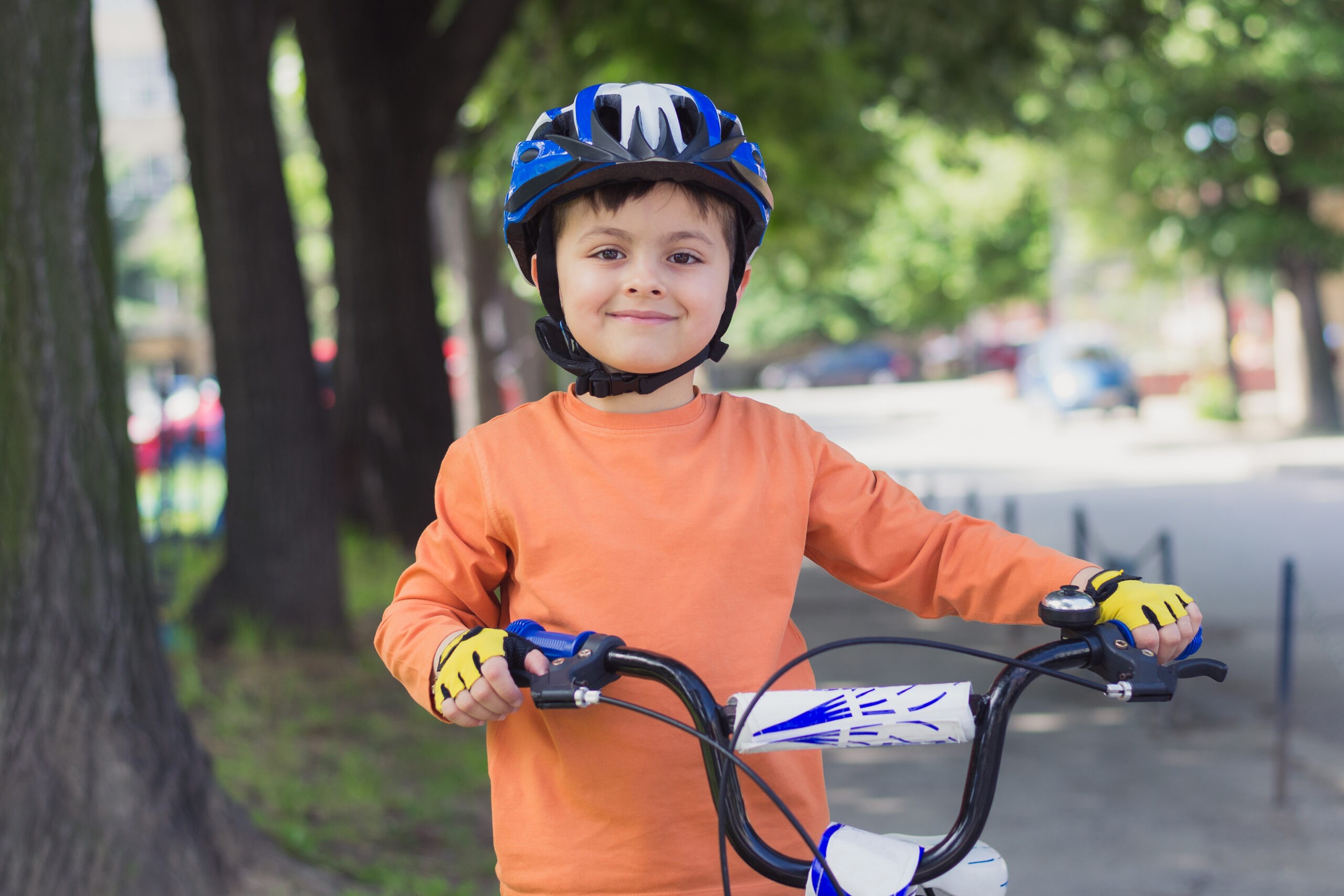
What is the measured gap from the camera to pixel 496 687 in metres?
1.77

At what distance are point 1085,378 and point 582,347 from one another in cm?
2622

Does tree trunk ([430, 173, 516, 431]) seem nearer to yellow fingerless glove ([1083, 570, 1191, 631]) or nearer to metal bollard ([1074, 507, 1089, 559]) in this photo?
metal bollard ([1074, 507, 1089, 559])

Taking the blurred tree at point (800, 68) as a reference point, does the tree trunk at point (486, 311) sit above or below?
below

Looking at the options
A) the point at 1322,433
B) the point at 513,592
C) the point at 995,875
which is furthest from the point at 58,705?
the point at 1322,433

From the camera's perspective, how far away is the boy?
6.66ft

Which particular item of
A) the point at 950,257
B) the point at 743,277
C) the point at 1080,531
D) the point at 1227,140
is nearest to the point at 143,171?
the point at 950,257

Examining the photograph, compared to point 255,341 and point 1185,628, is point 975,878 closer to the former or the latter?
point 1185,628

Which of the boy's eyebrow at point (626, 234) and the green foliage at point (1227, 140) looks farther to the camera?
the green foliage at point (1227, 140)

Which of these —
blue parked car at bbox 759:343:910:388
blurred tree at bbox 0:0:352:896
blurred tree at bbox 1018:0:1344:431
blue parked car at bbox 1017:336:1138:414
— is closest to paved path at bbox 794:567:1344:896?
blurred tree at bbox 0:0:352:896

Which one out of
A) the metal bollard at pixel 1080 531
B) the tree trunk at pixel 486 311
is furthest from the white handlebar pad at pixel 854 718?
the tree trunk at pixel 486 311

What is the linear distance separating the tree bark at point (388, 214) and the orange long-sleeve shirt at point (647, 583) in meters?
7.23

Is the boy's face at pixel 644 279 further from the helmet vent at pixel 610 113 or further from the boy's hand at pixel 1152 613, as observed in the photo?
the boy's hand at pixel 1152 613

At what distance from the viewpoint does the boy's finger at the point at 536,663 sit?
1784 mm

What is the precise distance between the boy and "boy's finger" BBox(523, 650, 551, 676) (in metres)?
0.20
